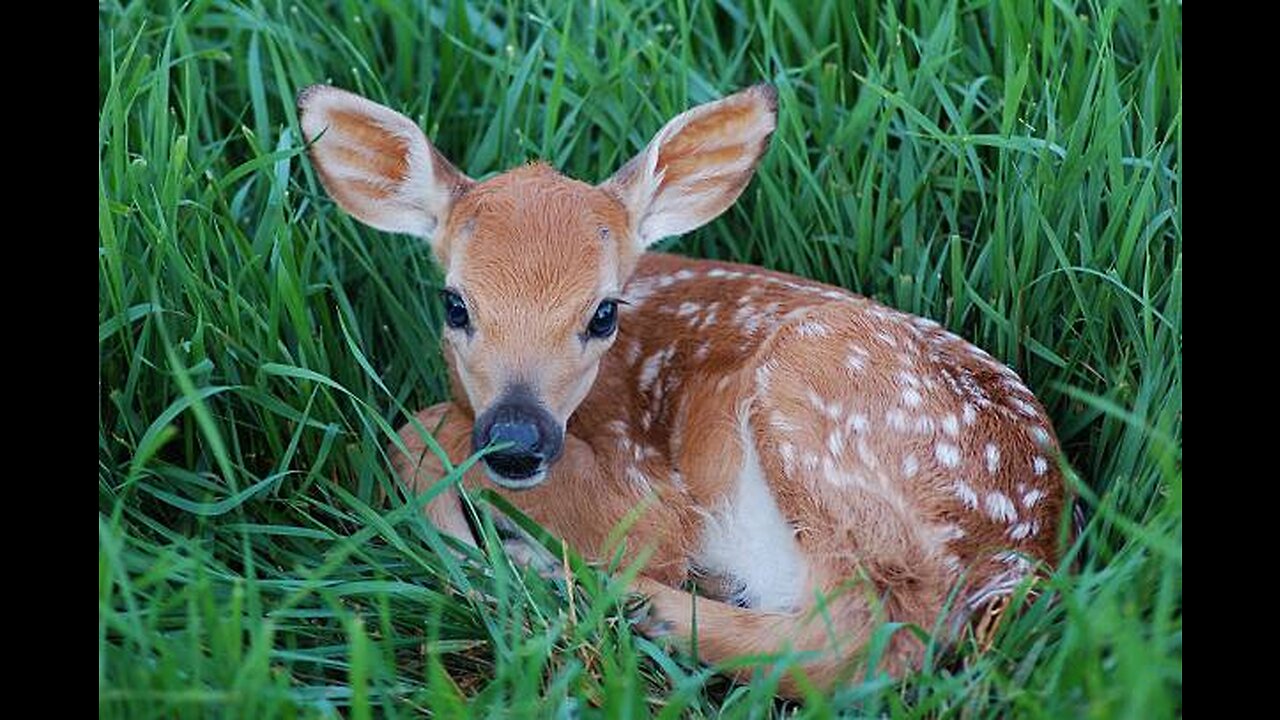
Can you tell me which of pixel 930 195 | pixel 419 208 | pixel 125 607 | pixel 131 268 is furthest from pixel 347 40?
pixel 125 607

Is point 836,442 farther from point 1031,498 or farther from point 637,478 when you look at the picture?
→ point 637,478

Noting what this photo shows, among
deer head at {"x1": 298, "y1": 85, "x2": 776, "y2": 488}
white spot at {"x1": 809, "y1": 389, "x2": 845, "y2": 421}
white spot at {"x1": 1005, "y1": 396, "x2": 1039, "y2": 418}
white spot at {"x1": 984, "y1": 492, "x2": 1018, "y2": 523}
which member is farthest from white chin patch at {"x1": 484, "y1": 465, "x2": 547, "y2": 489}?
white spot at {"x1": 1005, "y1": 396, "x2": 1039, "y2": 418}

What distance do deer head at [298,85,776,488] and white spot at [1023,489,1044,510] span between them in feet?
2.77

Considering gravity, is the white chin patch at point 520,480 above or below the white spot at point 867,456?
below

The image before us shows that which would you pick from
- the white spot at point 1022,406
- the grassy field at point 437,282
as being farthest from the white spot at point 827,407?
the grassy field at point 437,282

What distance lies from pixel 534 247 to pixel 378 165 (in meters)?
0.48

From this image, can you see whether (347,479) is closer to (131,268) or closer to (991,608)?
(131,268)

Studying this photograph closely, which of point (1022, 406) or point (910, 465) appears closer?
point (910, 465)

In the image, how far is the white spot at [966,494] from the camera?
2.97 m

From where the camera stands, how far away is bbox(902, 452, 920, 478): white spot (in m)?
2.99

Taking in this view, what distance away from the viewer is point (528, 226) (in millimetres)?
3115

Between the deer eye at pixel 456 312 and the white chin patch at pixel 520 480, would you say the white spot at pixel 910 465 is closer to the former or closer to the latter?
the white chin patch at pixel 520 480

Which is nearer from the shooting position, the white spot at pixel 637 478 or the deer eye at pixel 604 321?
the deer eye at pixel 604 321

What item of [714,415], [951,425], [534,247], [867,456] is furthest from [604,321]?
[951,425]
